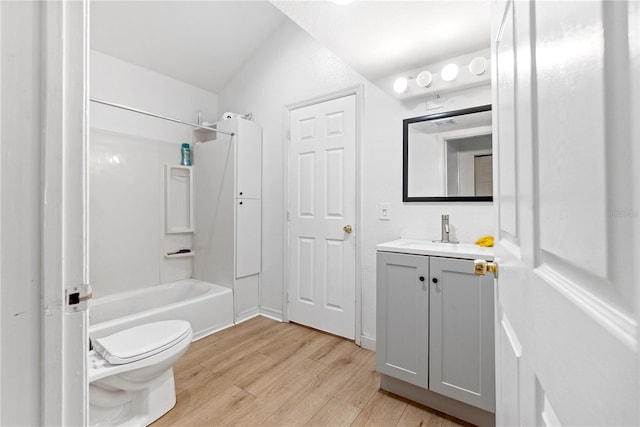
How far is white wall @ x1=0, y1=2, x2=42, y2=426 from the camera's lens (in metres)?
0.46

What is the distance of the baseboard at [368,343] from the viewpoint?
7.23ft

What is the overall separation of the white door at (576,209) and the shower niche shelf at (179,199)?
10.1 ft

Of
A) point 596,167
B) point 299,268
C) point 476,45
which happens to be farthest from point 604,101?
point 299,268

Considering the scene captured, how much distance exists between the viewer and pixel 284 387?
1725mm

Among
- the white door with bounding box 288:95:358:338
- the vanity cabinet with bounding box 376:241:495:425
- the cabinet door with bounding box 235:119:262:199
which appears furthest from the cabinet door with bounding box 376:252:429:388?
the cabinet door with bounding box 235:119:262:199

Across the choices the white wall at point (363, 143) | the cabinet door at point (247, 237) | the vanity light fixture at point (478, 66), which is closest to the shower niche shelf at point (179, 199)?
the cabinet door at point (247, 237)

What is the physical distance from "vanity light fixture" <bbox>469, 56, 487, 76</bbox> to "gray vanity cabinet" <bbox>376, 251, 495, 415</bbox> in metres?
1.11

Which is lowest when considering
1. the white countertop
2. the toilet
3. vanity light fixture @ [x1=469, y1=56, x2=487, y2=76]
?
the toilet

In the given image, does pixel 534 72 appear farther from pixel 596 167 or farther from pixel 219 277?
pixel 219 277

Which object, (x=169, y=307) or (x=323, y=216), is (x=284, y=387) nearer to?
(x=169, y=307)

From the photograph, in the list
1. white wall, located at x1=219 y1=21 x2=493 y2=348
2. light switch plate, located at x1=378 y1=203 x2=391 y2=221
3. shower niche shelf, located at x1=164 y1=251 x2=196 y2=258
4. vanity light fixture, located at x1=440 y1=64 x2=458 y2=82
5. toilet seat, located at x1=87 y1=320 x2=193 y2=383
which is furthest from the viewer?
shower niche shelf, located at x1=164 y1=251 x2=196 y2=258

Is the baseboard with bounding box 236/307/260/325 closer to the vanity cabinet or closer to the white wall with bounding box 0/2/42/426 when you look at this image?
the vanity cabinet

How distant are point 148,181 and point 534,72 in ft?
10.3

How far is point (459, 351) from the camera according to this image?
1.44 metres
